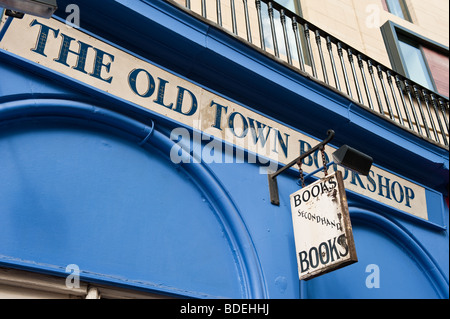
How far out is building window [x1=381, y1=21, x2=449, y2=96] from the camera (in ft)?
28.7

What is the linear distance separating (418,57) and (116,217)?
765cm

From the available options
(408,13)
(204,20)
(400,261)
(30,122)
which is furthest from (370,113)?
(408,13)

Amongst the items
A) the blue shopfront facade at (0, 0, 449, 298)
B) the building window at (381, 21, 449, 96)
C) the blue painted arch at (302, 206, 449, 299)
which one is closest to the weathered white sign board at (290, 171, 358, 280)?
the blue shopfront facade at (0, 0, 449, 298)

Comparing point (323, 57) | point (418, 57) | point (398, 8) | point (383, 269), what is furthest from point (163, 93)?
point (398, 8)

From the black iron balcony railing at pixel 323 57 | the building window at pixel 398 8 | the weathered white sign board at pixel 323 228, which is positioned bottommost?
the weathered white sign board at pixel 323 228

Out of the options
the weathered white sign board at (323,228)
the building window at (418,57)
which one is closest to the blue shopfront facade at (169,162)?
the weathered white sign board at (323,228)

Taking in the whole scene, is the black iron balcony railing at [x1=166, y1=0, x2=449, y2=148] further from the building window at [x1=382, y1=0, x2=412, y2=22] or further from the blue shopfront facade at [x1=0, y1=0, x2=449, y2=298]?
the building window at [x1=382, y1=0, x2=412, y2=22]

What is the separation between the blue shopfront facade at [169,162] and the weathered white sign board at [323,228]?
0.42 m

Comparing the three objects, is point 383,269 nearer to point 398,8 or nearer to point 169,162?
point 169,162

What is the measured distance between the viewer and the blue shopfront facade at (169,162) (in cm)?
363

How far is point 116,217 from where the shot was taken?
385 centimetres

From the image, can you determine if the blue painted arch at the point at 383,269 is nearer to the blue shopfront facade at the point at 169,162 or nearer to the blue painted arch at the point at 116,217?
the blue shopfront facade at the point at 169,162
